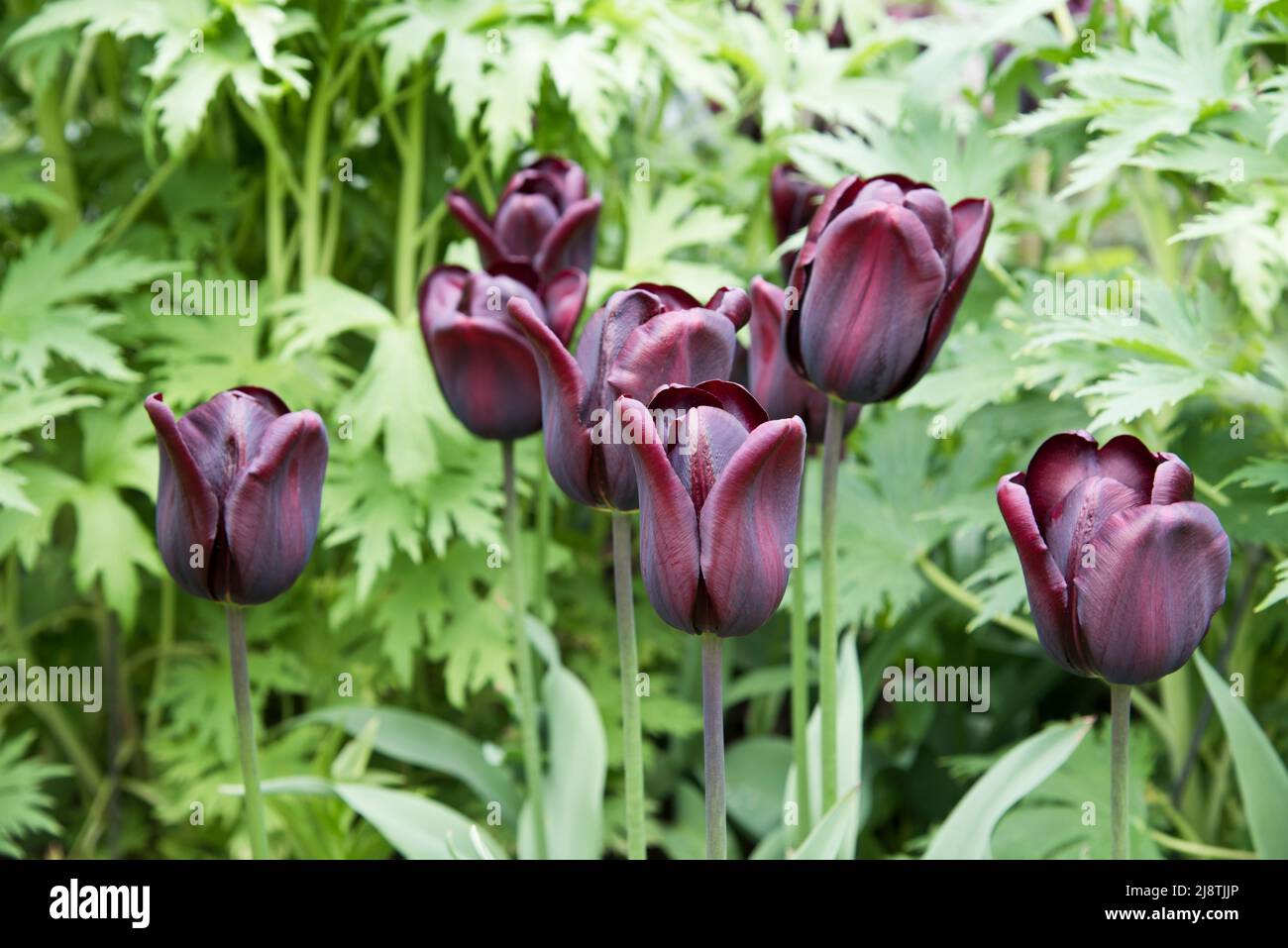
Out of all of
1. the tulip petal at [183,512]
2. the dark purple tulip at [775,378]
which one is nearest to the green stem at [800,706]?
the dark purple tulip at [775,378]

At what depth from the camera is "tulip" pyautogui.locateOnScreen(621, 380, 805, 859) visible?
2.82ft

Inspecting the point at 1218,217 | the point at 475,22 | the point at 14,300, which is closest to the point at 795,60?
the point at 475,22

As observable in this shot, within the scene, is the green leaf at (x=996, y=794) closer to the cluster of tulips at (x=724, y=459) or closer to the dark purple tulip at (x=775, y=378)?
the cluster of tulips at (x=724, y=459)

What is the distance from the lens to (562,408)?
1020 mm

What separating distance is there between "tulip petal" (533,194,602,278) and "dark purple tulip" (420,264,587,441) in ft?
0.22

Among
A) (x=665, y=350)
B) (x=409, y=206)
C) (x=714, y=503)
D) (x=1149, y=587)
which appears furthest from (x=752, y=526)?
(x=409, y=206)

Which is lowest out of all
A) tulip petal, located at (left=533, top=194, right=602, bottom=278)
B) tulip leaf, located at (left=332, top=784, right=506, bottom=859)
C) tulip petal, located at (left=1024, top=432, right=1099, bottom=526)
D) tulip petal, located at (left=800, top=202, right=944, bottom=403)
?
tulip leaf, located at (left=332, top=784, right=506, bottom=859)

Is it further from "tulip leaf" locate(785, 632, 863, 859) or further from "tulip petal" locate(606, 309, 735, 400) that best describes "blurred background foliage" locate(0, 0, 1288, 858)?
"tulip petal" locate(606, 309, 735, 400)

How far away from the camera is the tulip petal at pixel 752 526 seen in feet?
2.79

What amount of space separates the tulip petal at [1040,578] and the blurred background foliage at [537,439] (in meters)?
0.32

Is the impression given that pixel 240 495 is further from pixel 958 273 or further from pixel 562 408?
pixel 958 273

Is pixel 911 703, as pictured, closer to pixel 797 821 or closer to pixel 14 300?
pixel 797 821

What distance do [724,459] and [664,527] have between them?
0.06 metres

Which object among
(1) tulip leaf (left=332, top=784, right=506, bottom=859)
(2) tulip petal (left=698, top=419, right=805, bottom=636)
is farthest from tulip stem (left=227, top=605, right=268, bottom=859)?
(2) tulip petal (left=698, top=419, right=805, bottom=636)
